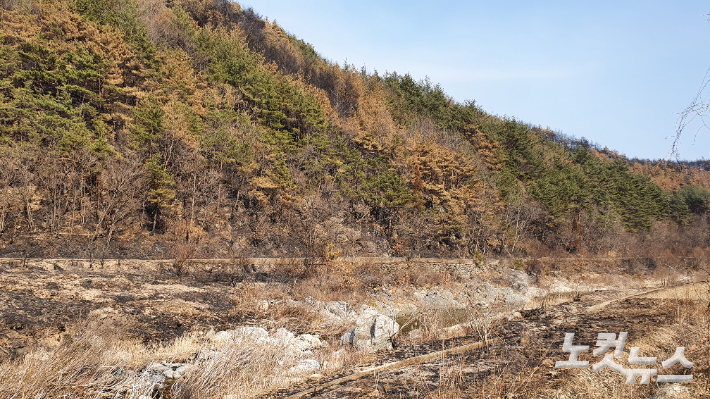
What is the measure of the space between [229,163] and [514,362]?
29560 millimetres

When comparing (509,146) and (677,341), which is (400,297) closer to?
(677,341)

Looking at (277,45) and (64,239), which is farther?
(277,45)

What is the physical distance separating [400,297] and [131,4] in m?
42.5

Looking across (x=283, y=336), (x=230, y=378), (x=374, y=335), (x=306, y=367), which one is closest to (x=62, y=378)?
(x=230, y=378)

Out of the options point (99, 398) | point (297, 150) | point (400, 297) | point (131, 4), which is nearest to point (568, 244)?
point (400, 297)

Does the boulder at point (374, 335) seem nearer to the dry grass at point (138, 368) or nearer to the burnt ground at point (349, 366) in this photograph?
the dry grass at point (138, 368)

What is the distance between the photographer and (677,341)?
603cm

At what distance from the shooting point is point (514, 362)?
253 inches

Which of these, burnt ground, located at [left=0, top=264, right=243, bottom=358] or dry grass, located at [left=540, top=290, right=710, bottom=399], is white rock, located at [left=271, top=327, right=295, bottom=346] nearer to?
burnt ground, located at [left=0, top=264, right=243, bottom=358]

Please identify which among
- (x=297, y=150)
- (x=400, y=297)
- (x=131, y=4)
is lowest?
(x=400, y=297)

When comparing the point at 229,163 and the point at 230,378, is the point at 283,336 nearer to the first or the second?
the point at 230,378

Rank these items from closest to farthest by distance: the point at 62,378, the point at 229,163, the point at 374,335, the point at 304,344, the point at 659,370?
the point at 659,370 → the point at 62,378 → the point at 374,335 → the point at 304,344 → the point at 229,163

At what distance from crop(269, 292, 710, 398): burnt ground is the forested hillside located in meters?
3.43

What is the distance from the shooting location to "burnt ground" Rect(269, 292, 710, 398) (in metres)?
5.13
